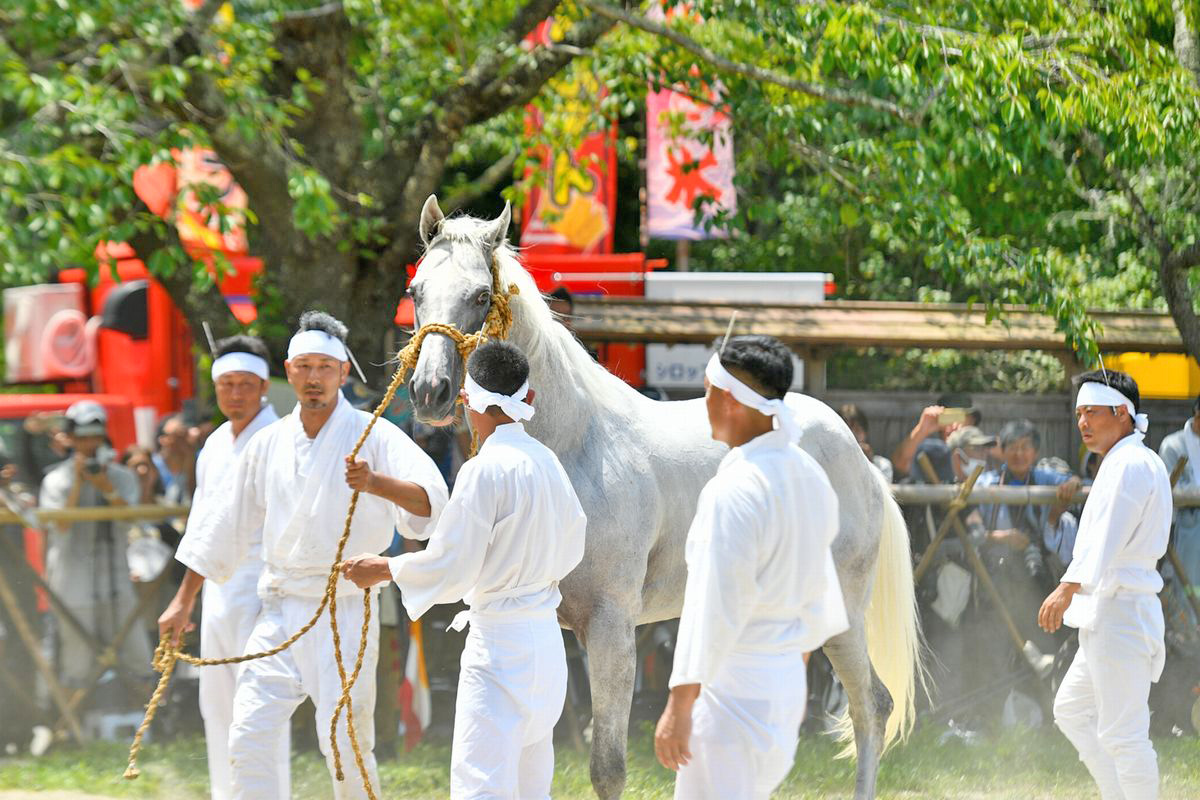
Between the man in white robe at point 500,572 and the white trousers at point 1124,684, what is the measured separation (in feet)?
8.53

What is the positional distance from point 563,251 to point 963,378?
16.3ft

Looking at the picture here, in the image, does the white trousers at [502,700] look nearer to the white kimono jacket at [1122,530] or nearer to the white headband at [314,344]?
the white headband at [314,344]

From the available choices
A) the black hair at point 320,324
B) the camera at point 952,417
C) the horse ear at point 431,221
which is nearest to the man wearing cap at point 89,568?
the black hair at point 320,324

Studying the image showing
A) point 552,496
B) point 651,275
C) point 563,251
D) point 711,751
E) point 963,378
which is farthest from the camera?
point 963,378

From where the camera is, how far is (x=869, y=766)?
657cm

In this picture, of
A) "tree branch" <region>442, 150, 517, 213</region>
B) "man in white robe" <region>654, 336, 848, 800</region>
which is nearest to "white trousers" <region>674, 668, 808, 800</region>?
"man in white robe" <region>654, 336, 848, 800</region>

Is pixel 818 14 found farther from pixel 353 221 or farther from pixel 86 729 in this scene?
pixel 86 729

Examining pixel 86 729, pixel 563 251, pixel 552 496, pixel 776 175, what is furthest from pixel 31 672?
pixel 776 175

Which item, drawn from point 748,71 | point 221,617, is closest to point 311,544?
point 221,617

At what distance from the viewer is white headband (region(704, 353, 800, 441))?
12.8ft

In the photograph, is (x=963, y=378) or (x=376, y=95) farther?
(x=963, y=378)

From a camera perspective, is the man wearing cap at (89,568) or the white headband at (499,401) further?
the man wearing cap at (89,568)

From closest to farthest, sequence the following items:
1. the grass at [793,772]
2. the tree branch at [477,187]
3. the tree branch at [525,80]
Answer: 1. the grass at [793,772]
2. the tree branch at [525,80]
3. the tree branch at [477,187]

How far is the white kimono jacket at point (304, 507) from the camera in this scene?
18.2 ft
